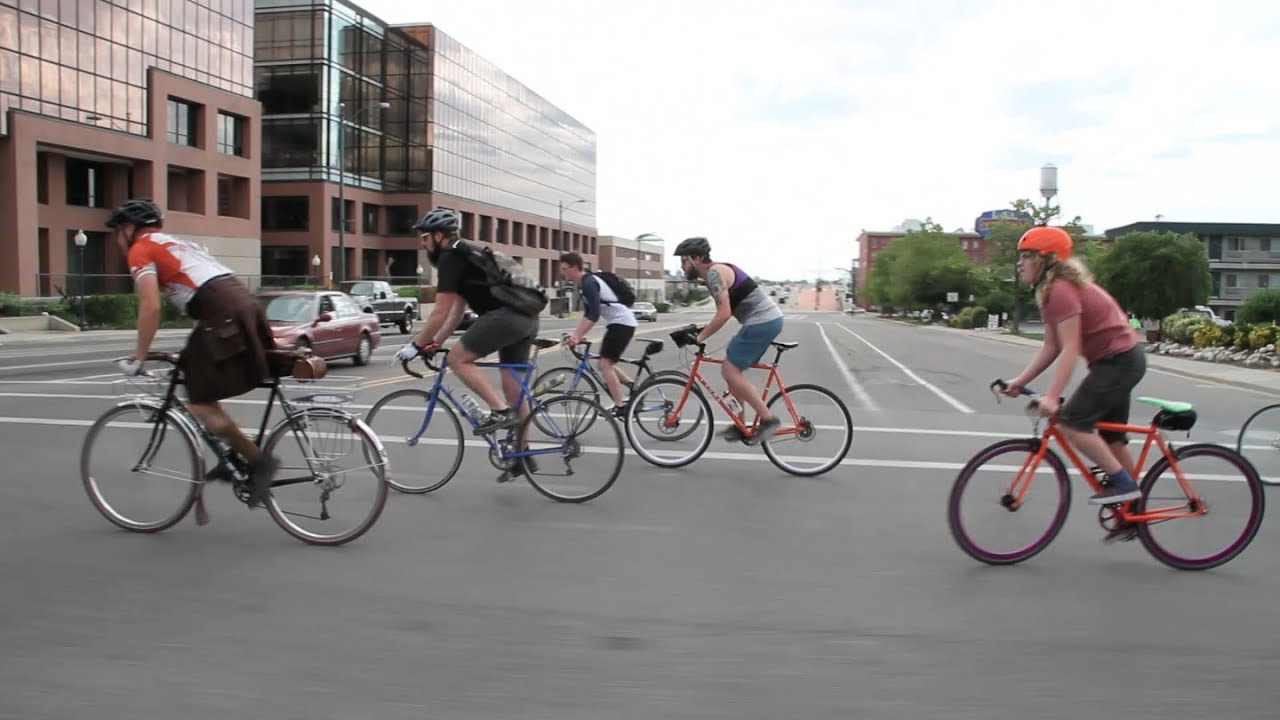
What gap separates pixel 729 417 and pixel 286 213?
64.1 m

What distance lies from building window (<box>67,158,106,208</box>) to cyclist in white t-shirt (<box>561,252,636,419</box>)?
1702 inches

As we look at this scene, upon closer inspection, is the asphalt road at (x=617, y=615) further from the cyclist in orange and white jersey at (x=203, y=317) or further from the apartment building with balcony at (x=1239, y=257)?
the apartment building with balcony at (x=1239, y=257)

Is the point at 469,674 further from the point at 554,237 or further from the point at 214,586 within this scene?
the point at 554,237

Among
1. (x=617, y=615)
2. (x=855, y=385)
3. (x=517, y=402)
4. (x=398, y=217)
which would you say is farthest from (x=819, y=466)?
(x=398, y=217)

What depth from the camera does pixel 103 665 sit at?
156 inches

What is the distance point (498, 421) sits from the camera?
7.03m

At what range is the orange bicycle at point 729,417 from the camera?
8297 millimetres

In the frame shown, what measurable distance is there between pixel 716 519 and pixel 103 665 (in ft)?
12.3

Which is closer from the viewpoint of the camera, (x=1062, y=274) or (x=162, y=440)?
(x=1062, y=274)

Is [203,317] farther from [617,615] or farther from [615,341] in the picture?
[615,341]

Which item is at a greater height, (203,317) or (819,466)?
(203,317)

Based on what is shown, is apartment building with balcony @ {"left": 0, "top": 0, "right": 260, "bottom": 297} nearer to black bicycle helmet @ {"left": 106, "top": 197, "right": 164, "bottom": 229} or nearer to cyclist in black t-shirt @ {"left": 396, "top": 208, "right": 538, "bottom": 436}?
cyclist in black t-shirt @ {"left": 396, "top": 208, "right": 538, "bottom": 436}

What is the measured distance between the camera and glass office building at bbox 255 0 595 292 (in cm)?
6581

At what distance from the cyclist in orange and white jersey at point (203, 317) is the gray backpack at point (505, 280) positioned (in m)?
1.74
